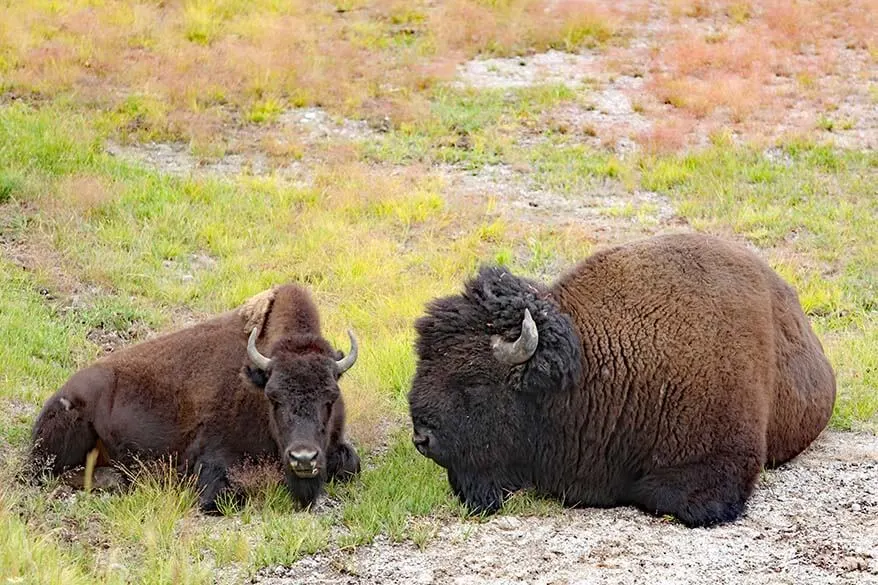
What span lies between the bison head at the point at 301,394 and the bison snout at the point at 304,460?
0.03m

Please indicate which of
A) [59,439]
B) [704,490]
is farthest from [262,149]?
[704,490]

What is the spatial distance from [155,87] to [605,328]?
12.2 metres

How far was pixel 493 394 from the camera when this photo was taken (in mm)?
7328

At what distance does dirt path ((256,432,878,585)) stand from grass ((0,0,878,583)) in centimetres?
22

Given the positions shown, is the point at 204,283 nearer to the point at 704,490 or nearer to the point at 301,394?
the point at 301,394

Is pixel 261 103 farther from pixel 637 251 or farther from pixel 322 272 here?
pixel 637 251

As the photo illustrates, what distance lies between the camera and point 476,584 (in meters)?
6.00

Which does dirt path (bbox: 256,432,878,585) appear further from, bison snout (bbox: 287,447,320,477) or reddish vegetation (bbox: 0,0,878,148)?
reddish vegetation (bbox: 0,0,878,148)

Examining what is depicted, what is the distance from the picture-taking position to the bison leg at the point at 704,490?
690 cm

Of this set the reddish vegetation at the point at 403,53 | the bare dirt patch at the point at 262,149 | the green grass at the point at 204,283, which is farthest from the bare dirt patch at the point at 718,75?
the bare dirt patch at the point at 262,149

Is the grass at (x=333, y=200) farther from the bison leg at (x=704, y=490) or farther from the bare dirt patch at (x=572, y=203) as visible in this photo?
the bison leg at (x=704, y=490)

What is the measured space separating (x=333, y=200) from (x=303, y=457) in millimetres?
7738

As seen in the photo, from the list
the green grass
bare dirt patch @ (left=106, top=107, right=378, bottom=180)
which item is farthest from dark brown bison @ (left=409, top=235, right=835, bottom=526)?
bare dirt patch @ (left=106, top=107, right=378, bottom=180)

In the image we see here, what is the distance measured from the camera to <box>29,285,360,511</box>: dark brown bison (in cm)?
765
